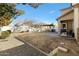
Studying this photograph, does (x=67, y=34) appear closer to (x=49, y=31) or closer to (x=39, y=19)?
(x=49, y=31)

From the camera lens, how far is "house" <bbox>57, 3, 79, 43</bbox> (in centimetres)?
364

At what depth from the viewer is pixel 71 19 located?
3.66m

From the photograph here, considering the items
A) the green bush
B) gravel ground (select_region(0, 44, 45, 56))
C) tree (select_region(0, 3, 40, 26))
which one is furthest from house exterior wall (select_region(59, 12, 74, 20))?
the green bush

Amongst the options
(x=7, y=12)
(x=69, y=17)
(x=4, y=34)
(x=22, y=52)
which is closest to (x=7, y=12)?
(x=7, y=12)

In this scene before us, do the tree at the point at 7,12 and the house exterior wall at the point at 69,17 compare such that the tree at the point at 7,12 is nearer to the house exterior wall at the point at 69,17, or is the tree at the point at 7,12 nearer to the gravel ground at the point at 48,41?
the gravel ground at the point at 48,41

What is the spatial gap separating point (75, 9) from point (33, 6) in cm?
73

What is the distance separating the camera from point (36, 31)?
3805 millimetres

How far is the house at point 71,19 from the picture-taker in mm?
3641

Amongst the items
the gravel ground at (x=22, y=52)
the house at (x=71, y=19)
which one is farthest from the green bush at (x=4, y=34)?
the house at (x=71, y=19)

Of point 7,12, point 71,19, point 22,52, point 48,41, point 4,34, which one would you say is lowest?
point 22,52

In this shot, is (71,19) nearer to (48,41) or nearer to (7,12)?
(48,41)

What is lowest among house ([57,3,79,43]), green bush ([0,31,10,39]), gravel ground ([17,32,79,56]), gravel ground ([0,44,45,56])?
gravel ground ([0,44,45,56])

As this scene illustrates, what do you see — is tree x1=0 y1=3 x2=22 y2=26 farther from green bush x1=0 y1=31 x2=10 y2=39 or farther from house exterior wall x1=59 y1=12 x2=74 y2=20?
house exterior wall x1=59 y1=12 x2=74 y2=20

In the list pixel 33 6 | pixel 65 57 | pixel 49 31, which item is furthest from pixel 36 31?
pixel 65 57
